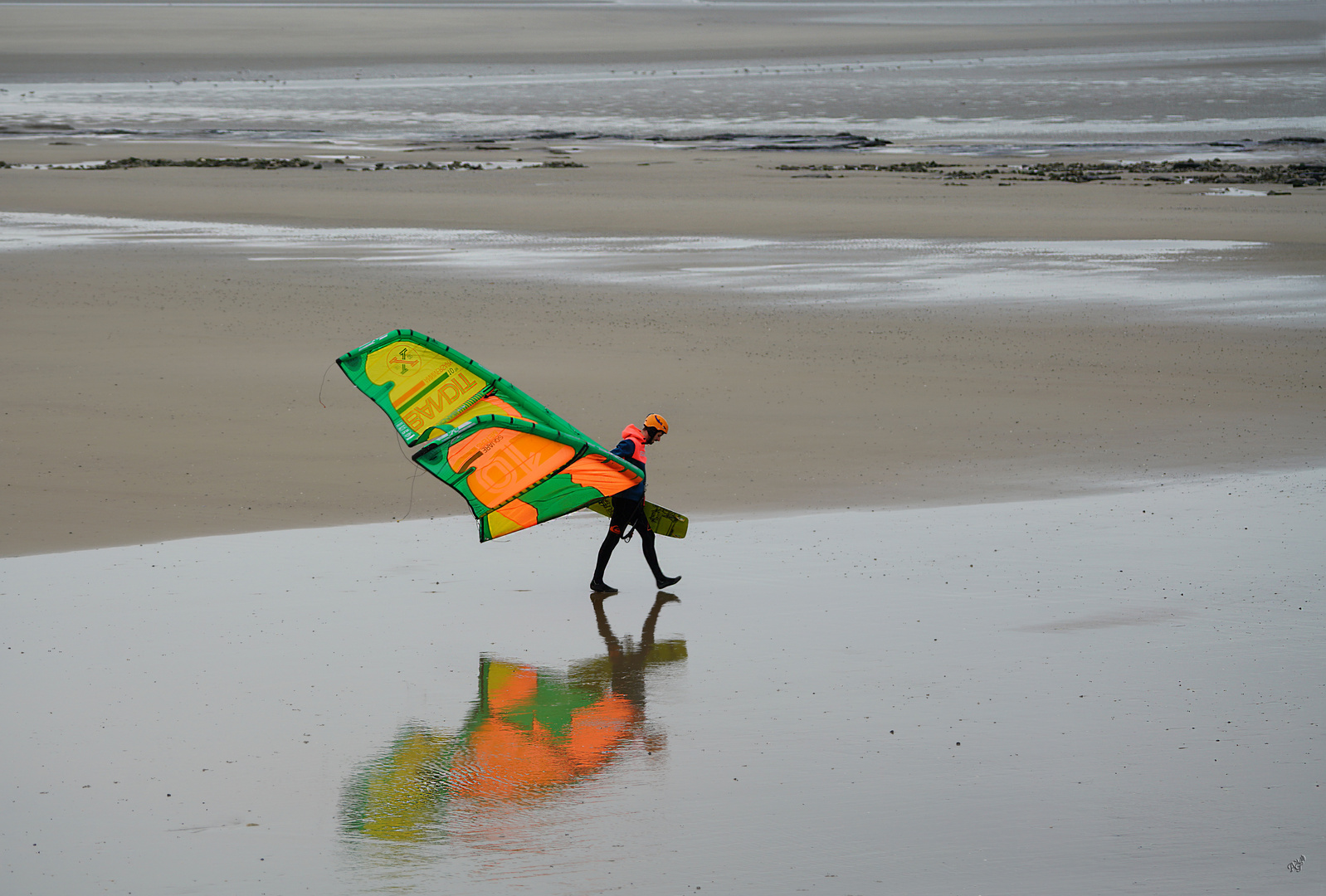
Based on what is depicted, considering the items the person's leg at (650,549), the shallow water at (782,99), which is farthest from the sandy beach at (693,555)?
the shallow water at (782,99)

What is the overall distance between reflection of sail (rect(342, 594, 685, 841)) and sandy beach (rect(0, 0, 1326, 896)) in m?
0.03

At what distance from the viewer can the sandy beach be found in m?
7.05

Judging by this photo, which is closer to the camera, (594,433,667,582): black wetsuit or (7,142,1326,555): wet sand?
(594,433,667,582): black wetsuit

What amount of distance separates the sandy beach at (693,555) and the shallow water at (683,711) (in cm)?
3

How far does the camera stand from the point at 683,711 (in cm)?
851

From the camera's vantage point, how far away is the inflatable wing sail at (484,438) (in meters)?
10.1

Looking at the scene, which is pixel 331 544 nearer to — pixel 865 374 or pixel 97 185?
pixel 865 374

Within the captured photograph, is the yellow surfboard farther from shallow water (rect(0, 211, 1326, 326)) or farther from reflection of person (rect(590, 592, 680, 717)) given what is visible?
shallow water (rect(0, 211, 1326, 326))

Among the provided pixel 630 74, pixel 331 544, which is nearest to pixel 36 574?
pixel 331 544

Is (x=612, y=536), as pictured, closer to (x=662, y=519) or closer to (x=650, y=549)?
(x=650, y=549)

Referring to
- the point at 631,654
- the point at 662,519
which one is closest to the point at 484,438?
the point at 662,519

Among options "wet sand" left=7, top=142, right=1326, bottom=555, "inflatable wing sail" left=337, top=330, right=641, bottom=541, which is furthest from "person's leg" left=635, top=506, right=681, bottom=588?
"wet sand" left=7, top=142, right=1326, bottom=555

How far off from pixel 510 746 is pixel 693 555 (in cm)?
384

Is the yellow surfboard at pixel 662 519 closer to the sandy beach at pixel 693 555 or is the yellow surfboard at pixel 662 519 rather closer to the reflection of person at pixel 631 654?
the sandy beach at pixel 693 555
